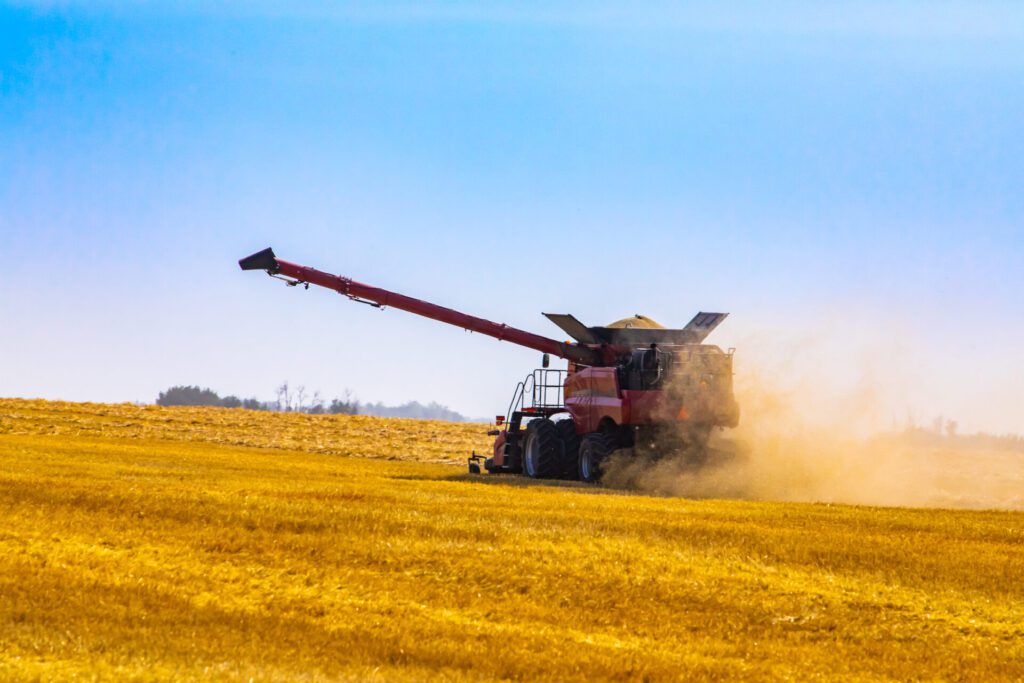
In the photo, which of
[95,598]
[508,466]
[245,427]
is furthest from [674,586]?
[245,427]

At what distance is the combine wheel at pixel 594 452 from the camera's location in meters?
27.0

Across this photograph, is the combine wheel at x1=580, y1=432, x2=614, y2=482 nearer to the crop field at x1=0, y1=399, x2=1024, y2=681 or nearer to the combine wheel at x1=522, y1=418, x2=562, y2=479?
the combine wheel at x1=522, y1=418, x2=562, y2=479

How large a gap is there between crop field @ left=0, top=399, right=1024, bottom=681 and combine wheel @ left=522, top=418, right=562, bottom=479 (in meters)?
7.82

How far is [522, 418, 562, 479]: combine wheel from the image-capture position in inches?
1155

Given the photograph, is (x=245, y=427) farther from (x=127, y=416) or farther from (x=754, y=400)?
(x=754, y=400)

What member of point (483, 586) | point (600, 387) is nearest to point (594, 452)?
point (600, 387)

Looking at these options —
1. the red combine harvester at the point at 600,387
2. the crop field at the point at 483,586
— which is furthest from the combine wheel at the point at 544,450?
the crop field at the point at 483,586

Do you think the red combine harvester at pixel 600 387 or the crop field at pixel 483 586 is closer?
the crop field at pixel 483 586

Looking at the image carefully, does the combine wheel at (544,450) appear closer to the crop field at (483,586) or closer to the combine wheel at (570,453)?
the combine wheel at (570,453)

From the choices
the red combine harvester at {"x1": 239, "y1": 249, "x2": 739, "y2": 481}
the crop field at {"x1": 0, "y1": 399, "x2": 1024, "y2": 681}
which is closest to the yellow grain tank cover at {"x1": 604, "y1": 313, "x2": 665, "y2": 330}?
the red combine harvester at {"x1": 239, "y1": 249, "x2": 739, "y2": 481}

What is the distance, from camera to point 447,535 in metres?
16.5

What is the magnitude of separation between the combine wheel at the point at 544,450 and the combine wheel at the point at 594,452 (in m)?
1.61

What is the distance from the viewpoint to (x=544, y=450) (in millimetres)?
29391

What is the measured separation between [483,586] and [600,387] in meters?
14.0
